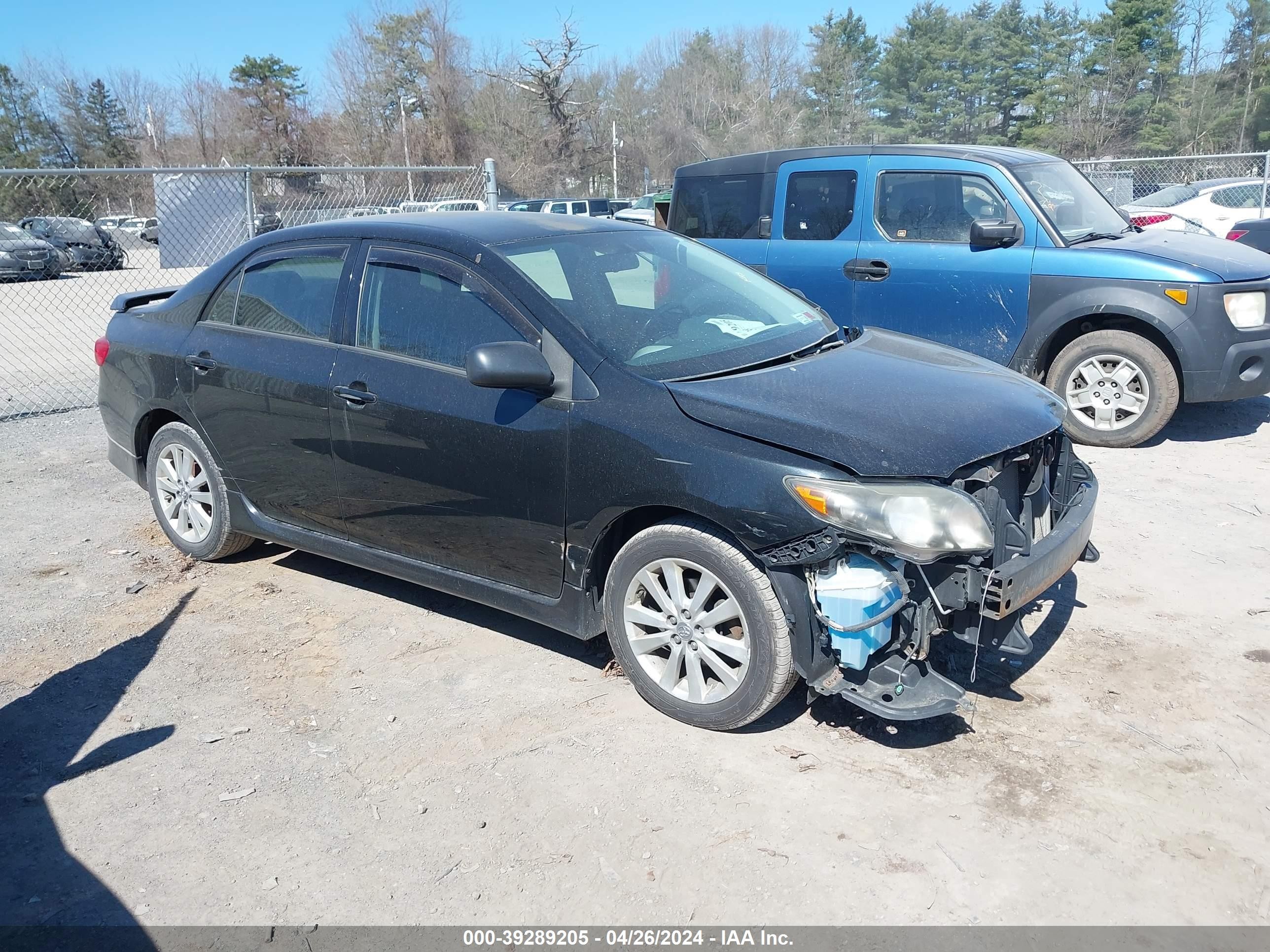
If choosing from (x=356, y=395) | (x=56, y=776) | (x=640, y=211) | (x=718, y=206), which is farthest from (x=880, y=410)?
(x=640, y=211)

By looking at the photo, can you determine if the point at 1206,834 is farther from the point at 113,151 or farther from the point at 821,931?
the point at 113,151

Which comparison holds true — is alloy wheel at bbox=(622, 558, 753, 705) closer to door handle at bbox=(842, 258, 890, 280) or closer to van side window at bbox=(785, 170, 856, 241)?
door handle at bbox=(842, 258, 890, 280)

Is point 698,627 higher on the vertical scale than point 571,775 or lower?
higher

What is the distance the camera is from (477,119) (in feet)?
162

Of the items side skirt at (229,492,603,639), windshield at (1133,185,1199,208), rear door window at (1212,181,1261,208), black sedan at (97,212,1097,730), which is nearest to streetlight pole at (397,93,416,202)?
windshield at (1133,185,1199,208)

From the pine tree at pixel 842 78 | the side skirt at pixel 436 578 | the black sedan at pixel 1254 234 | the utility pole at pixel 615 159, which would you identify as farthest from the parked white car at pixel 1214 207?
the pine tree at pixel 842 78

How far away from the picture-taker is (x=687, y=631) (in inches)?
138

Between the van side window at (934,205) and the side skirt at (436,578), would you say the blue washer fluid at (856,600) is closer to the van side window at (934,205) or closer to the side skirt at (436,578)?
the side skirt at (436,578)

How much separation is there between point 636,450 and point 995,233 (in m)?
4.54

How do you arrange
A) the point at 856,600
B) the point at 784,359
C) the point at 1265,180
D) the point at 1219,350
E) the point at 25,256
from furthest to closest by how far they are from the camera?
the point at 25,256, the point at 1265,180, the point at 1219,350, the point at 784,359, the point at 856,600

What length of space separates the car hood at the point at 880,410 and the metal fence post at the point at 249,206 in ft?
23.4

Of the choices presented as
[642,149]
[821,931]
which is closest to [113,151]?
[642,149]

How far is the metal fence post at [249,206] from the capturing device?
9.39 meters

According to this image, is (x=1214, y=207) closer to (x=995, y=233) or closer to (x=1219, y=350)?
(x=1219, y=350)
